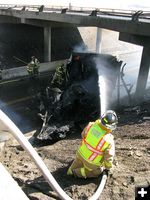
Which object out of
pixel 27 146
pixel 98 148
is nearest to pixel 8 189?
pixel 27 146

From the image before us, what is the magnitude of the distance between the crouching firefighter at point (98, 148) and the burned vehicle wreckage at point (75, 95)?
4159 mm

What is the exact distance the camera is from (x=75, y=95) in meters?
11.8

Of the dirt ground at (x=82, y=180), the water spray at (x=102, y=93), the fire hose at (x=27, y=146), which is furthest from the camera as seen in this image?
the water spray at (x=102, y=93)

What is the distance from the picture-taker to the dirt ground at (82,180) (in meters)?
6.16

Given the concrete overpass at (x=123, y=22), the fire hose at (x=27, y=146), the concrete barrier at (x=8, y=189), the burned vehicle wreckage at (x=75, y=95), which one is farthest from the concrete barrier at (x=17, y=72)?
the concrete barrier at (x=8, y=189)

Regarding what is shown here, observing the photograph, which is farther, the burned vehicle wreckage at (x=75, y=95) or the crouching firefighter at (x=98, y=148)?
the burned vehicle wreckage at (x=75, y=95)

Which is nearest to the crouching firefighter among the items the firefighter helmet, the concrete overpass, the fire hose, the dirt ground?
the firefighter helmet

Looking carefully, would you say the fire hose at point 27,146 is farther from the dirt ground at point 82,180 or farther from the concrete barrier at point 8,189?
the dirt ground at point 82,180

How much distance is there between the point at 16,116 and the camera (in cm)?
1473

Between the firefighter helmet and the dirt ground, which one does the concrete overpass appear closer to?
the dirt ground

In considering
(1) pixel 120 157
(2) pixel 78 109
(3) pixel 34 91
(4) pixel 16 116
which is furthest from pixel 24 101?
(1) pixel 120 157

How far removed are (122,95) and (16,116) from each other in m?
5.97

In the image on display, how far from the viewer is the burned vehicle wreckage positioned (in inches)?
450

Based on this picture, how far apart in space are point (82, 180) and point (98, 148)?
1.06 meters
